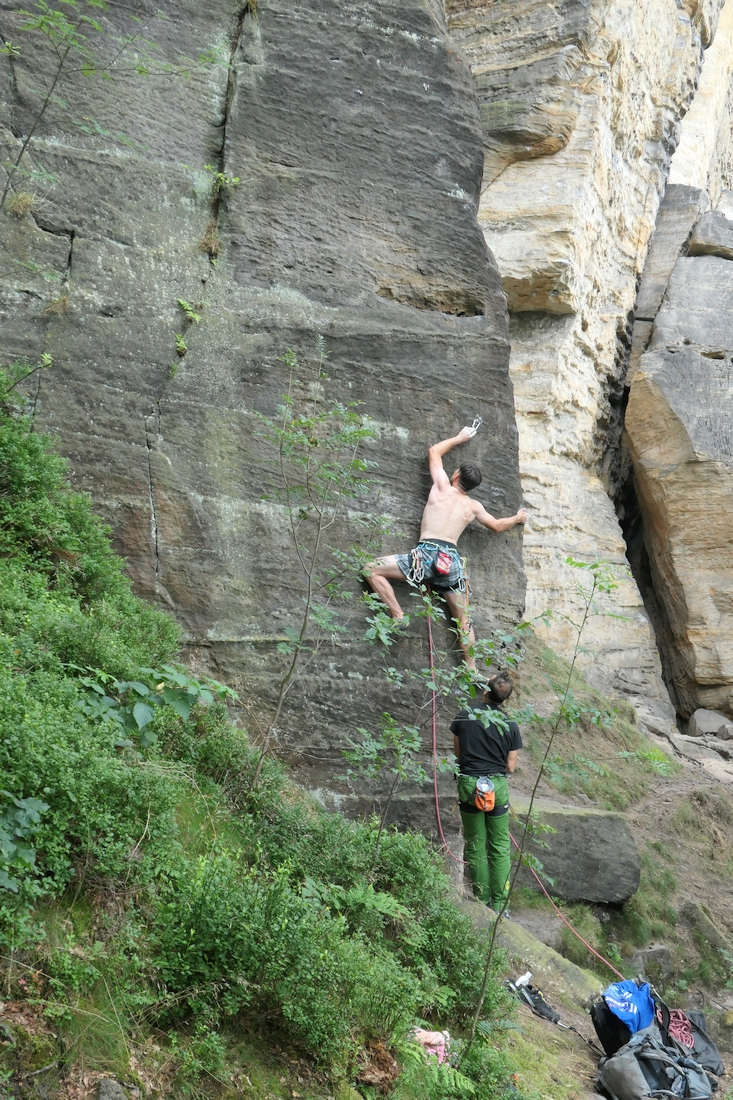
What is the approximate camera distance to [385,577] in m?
5.72

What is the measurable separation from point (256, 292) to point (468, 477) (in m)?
1.90

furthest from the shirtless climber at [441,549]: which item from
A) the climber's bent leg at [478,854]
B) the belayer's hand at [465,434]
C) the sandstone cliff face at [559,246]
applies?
the sandstone cliff face at [559,246]

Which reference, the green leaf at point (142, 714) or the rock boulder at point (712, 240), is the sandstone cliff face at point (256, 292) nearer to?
the green leaf at point (142, 714)

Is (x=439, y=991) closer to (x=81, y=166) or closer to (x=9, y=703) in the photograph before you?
(x=9, y=703)

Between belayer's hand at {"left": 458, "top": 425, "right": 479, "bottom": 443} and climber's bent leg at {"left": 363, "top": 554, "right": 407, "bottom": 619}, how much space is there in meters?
1.04

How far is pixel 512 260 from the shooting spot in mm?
12000

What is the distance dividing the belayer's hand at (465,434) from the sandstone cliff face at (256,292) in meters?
0.17

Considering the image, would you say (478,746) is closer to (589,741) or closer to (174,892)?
(174,892)

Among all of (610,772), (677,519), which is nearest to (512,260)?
(677,519)

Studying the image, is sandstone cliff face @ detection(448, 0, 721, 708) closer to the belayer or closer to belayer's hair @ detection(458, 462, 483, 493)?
belayer's hair @ detection(458, 462, 483, 493)

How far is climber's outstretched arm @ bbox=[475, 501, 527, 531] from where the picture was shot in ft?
19.8

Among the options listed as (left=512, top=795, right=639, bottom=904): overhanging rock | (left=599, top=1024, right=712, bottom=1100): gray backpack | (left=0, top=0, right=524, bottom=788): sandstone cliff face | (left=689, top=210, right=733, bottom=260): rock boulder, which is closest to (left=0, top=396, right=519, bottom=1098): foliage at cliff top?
(left=599, top=1024, right=712, bottom=1100): gray backpack

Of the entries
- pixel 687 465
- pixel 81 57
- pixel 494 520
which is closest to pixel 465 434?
pixel 494 520

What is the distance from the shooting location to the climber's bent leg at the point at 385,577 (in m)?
5.62
